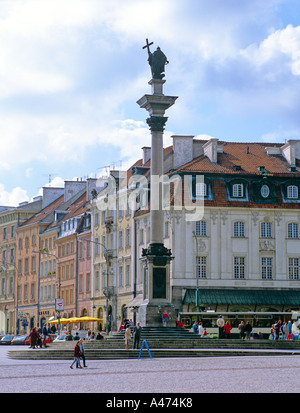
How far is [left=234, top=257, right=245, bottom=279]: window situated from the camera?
254 feet

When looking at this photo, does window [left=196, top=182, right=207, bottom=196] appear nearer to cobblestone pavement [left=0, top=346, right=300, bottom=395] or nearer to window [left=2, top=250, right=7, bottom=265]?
cobblestone pavement [left=0, top=346, right=300, bottom=395]

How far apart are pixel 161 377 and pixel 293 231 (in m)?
54.0

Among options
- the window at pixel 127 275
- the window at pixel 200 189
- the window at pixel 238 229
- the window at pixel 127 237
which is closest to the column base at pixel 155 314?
the window at pixel 200 189

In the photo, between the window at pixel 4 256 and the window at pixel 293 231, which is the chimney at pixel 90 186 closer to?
the window at pixel 4 256

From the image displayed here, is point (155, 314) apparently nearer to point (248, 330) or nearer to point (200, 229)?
point (248, 330)

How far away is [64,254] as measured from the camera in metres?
109

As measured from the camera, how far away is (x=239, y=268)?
77562mm

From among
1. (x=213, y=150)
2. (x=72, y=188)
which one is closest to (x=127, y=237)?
(x=213, y=150)

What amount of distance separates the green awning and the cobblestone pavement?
3777cm

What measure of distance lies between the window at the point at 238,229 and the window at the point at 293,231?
14.3 feet

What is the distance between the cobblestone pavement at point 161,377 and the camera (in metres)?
22.5

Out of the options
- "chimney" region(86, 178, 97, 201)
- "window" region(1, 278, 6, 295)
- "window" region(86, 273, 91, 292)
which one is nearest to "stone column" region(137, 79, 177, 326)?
"window" region(86, 273, 91, 292)
